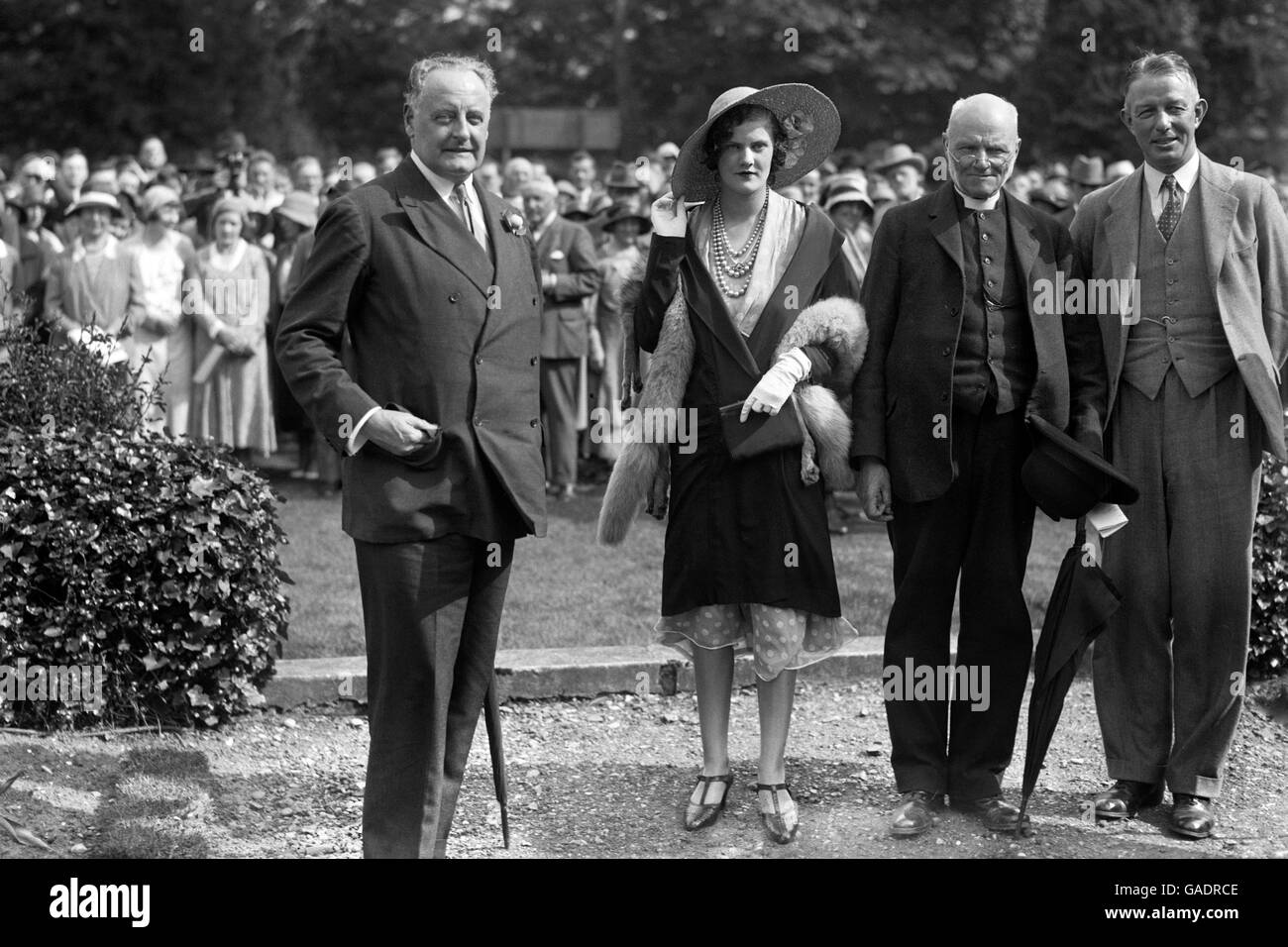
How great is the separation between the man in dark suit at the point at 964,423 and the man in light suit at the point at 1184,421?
0.69ft

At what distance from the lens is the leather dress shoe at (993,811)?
Result: 206 inches

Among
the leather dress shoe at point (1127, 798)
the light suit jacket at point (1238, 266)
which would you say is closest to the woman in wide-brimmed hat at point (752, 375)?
the light suit jacket at point (1238, 266)

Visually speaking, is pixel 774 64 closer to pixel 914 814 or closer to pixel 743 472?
pixel 743 472

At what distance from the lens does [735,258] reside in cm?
522

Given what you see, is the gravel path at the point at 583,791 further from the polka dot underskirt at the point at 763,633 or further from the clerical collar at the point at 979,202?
the clerical collar at the point at 979,202

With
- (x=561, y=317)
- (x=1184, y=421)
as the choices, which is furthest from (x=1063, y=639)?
(x=561, y=317)

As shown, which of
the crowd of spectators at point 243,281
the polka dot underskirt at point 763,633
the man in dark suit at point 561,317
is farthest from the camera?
the man in dark suit at point 561,317

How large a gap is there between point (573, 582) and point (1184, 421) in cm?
388

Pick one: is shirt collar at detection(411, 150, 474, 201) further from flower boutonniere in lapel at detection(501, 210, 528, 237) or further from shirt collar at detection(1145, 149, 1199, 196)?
shirt collar at detection(1145, 149, 1199, 196)

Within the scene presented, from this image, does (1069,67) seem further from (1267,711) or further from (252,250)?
(1267,711)

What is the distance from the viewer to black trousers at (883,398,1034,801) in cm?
518

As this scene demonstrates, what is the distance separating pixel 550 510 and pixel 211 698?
15.4 feet

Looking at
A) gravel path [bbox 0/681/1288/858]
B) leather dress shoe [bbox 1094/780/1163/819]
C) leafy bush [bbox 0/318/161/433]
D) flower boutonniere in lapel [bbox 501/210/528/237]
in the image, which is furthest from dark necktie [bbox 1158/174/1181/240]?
leafy bush [bbox 0/318/161/433]

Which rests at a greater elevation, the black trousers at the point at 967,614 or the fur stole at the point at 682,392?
the fur stole at the point at 682,392
